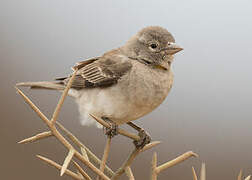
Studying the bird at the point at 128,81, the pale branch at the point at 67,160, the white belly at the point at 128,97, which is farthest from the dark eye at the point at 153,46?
the pale branch at the point at 67,160

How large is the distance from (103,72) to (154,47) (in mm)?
256

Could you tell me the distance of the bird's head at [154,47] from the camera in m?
1.69

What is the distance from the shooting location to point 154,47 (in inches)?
68.8

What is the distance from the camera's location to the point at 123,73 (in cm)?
166

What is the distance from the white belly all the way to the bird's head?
63 mm

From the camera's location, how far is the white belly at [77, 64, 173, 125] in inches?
57.4

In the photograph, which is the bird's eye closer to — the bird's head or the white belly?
the bird's head

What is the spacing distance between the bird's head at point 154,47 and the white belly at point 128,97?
6 cm

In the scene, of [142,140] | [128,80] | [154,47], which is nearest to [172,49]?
[154,47]

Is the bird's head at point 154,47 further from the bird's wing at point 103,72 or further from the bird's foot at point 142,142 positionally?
the bird's foot at point 142,142

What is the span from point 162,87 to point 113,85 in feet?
0.71

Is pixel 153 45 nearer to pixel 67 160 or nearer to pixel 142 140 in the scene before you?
pixel 142 140

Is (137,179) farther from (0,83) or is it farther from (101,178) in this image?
(101,178)

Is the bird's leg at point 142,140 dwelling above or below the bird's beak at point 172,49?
below
